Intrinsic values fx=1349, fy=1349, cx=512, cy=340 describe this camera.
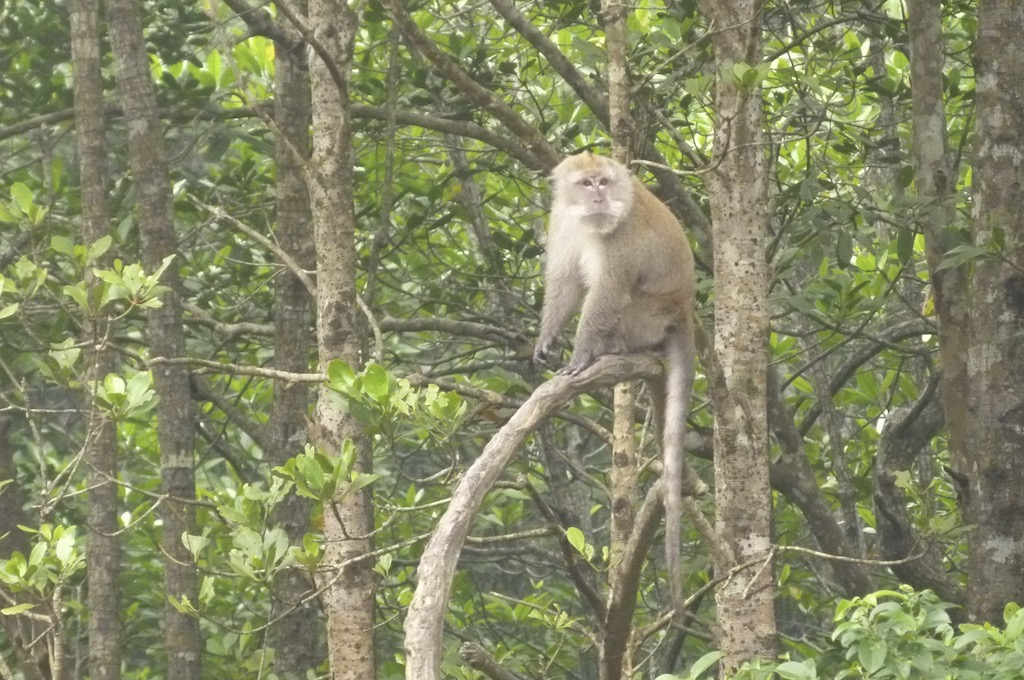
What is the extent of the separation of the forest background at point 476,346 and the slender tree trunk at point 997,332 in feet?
0.04

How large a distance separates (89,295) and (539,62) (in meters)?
3.57

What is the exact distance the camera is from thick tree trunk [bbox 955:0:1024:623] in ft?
17.1

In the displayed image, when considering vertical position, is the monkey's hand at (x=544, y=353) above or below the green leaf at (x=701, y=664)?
above

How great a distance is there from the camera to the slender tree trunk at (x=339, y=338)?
3.97 meters

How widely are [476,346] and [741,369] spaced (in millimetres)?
3201

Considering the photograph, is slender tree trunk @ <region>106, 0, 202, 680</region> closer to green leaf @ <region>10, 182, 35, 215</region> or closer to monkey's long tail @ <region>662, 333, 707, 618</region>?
green leaf @ <region>10, 182, 35, 215</region>

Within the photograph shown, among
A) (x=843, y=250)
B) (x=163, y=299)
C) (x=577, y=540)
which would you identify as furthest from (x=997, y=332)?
(x=163, y=299)

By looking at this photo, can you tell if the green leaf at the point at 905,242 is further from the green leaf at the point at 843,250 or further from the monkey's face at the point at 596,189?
the monkey's face at the point at 596,189

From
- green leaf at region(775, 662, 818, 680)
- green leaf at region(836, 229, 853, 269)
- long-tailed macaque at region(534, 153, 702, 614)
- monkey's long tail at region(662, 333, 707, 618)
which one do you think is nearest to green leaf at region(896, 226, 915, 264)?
green leaf at region(836, 229, 853, 269)

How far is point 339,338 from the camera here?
402 centimetres

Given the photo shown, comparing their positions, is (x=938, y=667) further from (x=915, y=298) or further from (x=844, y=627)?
(x=915, y=298)

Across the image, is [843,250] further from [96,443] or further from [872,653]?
[96,443]

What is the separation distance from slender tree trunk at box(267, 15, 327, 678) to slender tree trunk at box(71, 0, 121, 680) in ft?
2.20

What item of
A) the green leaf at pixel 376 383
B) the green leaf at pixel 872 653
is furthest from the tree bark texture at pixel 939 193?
the green leaf at pixel 376 383
